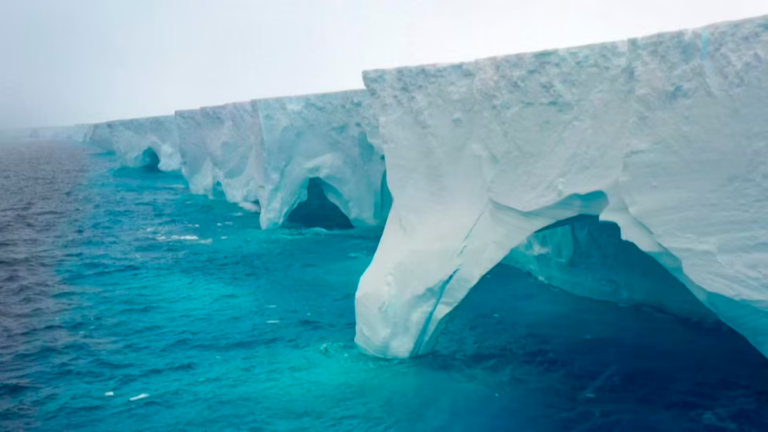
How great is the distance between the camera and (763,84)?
5.37 metres

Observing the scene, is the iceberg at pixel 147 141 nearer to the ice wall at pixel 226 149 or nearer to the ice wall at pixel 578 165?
the ice wall at pixel 226 149

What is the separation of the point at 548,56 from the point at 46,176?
115ft

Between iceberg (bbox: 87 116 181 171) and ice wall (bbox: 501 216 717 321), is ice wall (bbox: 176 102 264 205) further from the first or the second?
ice wall (bbox: 501 216 717 321)

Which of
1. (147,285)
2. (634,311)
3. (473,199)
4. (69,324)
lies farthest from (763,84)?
(147,285)

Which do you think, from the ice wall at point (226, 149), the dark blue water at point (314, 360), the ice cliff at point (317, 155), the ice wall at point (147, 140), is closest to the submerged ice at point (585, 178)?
the dark blue water at point (314, 360)

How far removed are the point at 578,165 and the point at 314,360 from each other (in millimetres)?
4276

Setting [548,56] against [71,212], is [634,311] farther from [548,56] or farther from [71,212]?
[71,212]

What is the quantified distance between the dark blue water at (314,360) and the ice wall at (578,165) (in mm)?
1073

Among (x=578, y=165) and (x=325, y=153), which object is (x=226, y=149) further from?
(x=578, y=165)

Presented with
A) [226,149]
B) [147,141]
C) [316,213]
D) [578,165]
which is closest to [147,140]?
[147,141]

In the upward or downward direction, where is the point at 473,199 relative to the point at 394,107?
downward

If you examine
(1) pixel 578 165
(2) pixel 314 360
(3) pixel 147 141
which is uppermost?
(3) pixel 147 141

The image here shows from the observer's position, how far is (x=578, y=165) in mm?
6707

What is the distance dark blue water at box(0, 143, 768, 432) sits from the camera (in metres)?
6.89
